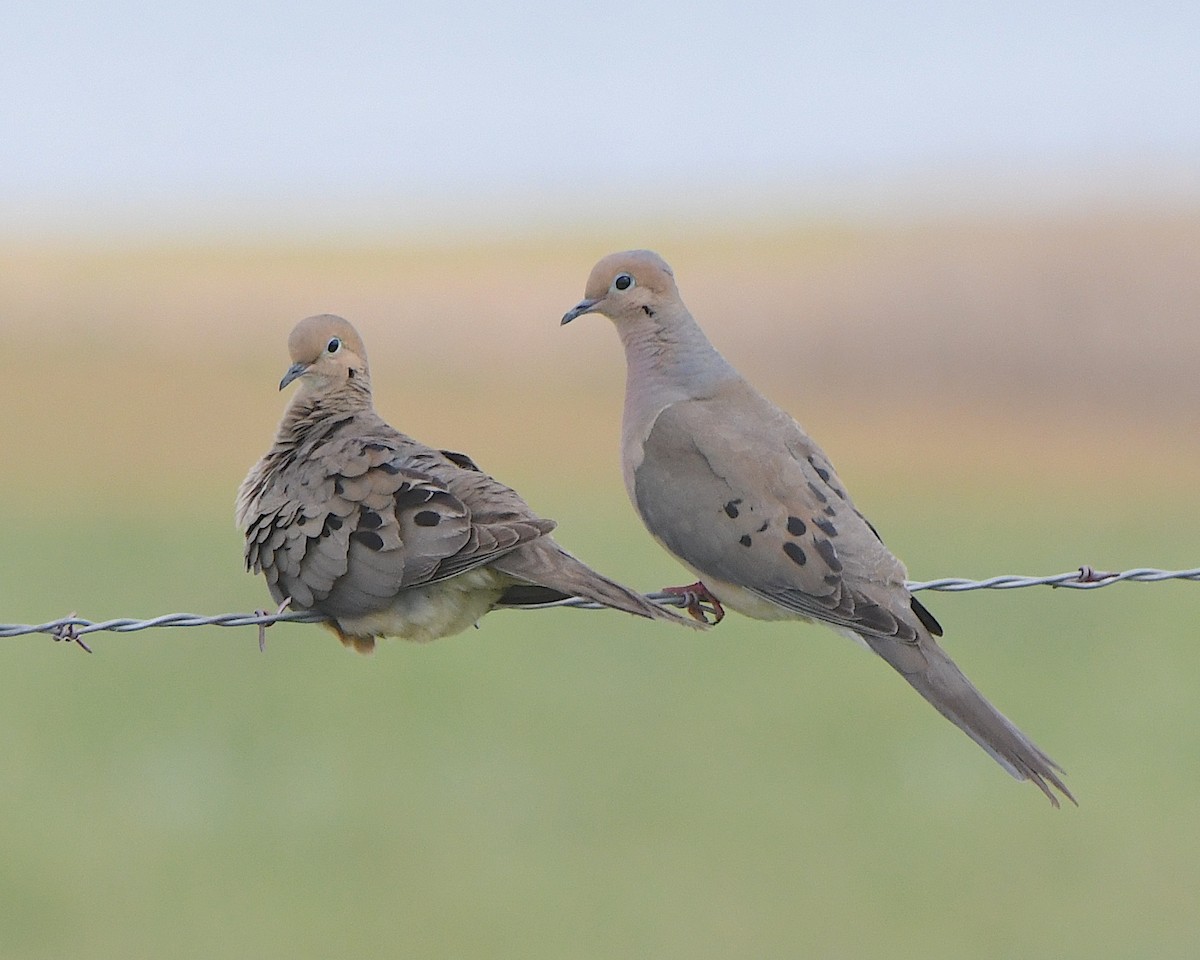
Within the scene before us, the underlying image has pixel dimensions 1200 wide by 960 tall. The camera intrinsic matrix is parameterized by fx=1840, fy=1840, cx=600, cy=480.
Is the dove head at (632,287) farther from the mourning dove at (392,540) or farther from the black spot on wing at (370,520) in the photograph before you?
the black spot on wing at (370,520)

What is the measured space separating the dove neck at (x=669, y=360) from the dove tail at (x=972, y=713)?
100cm

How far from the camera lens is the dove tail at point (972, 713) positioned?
4.34 meters

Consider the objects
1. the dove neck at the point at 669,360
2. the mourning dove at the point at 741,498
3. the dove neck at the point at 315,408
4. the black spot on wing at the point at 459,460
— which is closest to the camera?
the black spot on wing at the point at 459,460

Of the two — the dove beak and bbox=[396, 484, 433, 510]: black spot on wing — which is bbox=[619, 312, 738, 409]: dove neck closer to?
the dove beak

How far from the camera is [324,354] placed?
16.6ft

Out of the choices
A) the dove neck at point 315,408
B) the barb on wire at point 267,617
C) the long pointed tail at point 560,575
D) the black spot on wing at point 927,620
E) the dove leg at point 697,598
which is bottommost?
the black spot on wing at point 927,620

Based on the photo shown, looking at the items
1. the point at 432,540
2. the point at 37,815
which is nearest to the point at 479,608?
the point at 432,540

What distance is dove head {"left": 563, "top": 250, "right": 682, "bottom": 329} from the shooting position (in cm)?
545

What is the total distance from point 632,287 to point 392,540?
4.71ft

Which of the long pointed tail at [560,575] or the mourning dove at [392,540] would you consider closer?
the long pointed tail at [560,575]

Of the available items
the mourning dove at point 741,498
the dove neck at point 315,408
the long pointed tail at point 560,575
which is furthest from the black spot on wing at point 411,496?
the mourning dove at point 741,498

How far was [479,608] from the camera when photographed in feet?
15.0

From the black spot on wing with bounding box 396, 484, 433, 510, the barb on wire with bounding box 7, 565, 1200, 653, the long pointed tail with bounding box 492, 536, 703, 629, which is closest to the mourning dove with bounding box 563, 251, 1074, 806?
the barb on wire with bounding box 7, 565, 1200, 653

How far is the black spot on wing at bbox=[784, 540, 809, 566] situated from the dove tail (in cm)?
26
